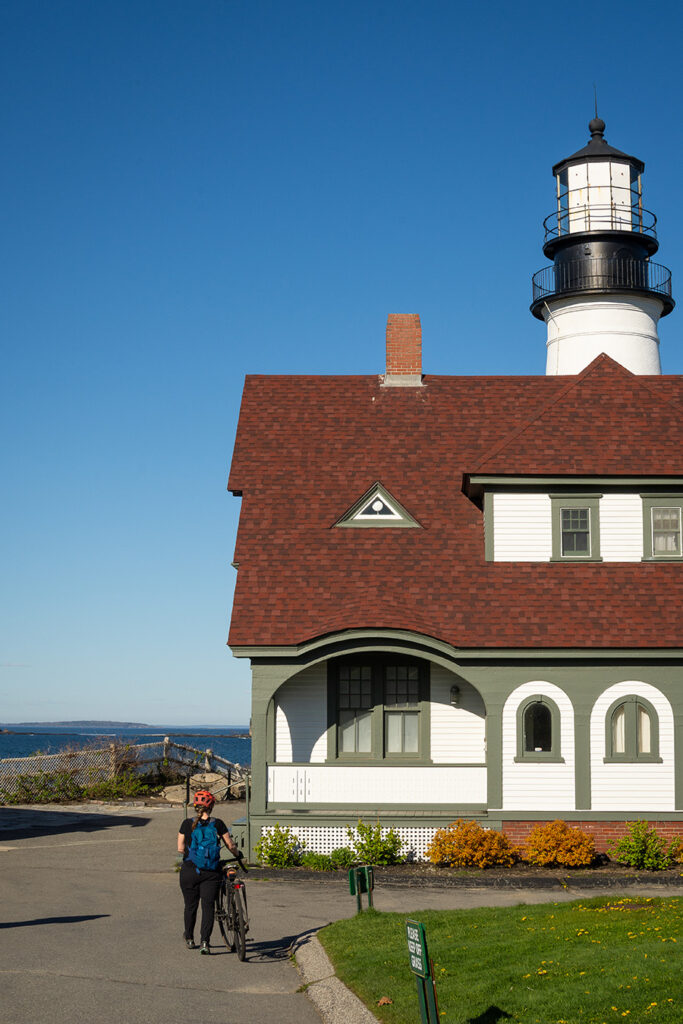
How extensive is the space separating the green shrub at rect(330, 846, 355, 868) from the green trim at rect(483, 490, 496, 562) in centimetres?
604

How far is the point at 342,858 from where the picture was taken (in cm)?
1916

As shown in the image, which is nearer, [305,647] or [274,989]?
[274,989]

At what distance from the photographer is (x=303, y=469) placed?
2373 cm

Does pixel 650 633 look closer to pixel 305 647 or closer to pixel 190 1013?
pixel 305 647

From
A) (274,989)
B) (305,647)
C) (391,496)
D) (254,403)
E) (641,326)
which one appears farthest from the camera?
(641,326)

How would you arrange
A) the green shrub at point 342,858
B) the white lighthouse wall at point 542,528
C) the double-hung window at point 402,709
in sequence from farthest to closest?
the white lighthouse wall at point 542,528, the double-hung window at point 402,709, the green shrub at point 342,858

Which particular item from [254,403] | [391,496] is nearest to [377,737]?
[391,496]

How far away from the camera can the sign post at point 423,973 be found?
8.16 m

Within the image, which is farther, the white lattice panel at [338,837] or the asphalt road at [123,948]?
the white lattice panel at [338,837]

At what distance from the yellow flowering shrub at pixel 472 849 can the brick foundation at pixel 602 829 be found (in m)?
0.54

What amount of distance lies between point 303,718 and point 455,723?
2805mm

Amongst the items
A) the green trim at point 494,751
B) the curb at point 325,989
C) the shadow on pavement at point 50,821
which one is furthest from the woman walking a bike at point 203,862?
the shadow on pavement at point 50,821

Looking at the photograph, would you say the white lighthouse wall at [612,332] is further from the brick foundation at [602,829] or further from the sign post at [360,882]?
the sign post at [360,882]

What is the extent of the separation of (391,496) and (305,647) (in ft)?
14.1
